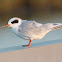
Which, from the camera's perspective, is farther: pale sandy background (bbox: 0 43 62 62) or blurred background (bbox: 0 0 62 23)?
blurred background (bbox: 0 0 62 23)

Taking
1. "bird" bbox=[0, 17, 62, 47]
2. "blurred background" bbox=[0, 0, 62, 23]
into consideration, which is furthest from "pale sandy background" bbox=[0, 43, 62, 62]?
"blurred background" bbox=[0, 0, 62, 23]

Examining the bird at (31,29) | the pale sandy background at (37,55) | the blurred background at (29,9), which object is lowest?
the pale sandy background at (37,55)

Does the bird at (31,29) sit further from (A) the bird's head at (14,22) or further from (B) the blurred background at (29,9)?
(B) the blurred background at (29,9)

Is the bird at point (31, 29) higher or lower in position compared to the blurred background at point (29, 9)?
lower

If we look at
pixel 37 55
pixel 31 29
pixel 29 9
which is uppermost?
pixel 29 9

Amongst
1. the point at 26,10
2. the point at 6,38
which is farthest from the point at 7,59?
the point at 26,10

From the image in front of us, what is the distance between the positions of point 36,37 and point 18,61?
0.14m

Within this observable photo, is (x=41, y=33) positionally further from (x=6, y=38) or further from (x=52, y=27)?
(x=6, y=38)

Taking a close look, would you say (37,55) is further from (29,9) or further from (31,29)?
(29,9)

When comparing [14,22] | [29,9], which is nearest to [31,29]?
[14,22]

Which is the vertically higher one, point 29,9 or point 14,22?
point 29,9

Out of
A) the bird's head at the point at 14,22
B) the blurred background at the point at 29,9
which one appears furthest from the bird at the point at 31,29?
the blurred background at the point at 29,9

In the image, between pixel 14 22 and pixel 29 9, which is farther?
pixel 29 9

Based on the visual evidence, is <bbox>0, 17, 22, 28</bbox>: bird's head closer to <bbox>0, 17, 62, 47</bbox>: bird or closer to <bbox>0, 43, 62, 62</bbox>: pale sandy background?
<bbox>0, 17, 62, 47</bbox>: bird
